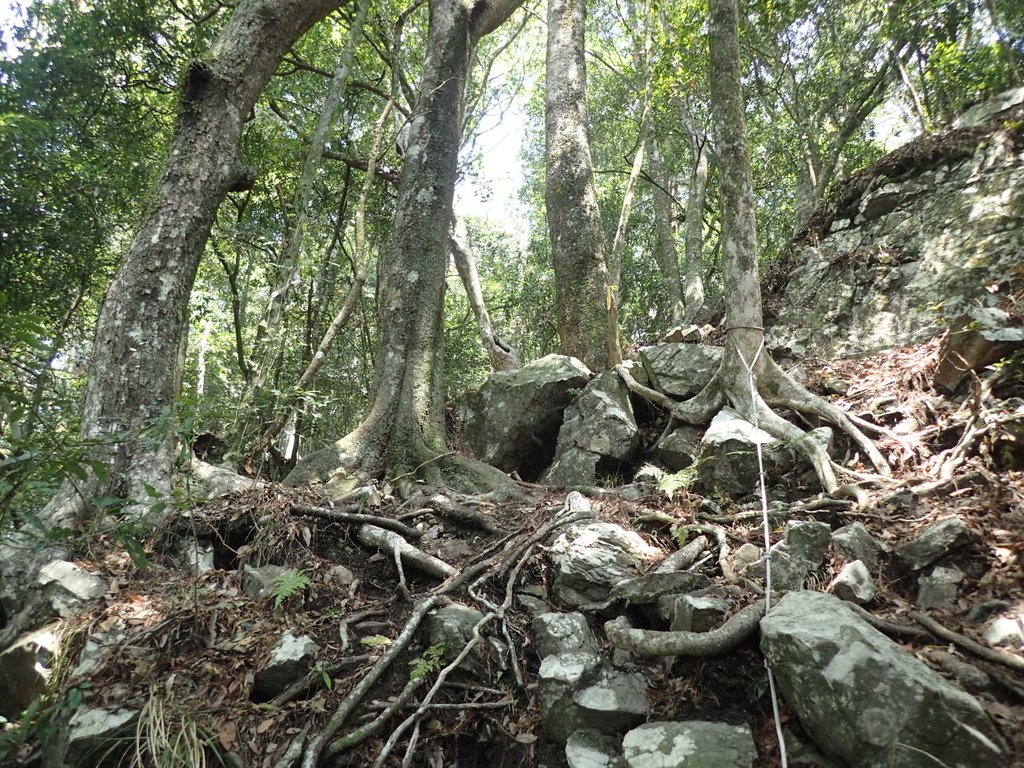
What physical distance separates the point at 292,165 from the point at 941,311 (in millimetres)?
10205

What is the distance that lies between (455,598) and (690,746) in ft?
5.64

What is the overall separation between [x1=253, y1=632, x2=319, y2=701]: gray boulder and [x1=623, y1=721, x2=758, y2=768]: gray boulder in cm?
179

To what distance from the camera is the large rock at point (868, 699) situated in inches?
77.9

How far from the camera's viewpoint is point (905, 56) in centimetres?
1191

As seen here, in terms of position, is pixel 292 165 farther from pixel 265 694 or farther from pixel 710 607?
pixel 710 607

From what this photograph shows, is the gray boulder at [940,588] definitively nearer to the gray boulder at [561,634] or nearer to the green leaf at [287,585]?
the gray boulder at [561,634]

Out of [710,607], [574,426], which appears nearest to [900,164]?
[574,426]

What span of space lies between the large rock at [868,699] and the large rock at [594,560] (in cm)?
115

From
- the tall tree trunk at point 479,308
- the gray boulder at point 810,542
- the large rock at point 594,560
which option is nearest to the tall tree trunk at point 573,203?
the tall tree trunk at point 479,308

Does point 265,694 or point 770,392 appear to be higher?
point 770,392

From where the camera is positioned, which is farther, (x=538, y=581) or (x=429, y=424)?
(x=429, y=424)

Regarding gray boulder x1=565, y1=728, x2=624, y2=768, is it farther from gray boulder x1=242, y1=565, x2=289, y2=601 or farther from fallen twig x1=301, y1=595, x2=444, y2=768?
gray boulder x1=242, y1=565, x2=289, y2=601

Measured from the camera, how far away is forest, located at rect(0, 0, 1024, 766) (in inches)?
161

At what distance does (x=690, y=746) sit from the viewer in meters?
2.36
